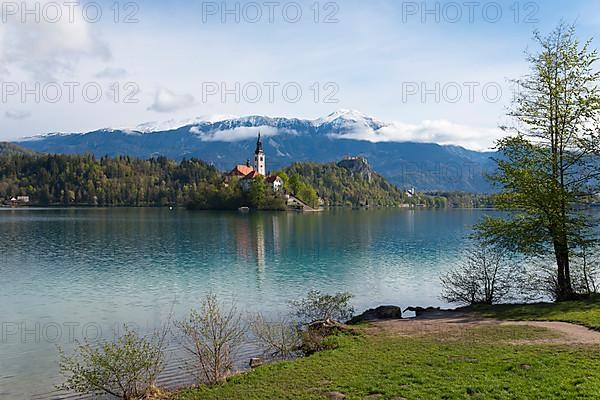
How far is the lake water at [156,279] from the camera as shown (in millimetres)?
24016

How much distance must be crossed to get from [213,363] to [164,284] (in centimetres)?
2167

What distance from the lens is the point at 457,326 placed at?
2166 cm

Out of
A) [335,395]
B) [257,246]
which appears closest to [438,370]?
[335,395]

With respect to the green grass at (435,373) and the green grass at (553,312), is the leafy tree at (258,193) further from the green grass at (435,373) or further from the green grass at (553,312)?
the green grass at (435,373)

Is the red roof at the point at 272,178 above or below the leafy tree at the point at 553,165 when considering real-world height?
above

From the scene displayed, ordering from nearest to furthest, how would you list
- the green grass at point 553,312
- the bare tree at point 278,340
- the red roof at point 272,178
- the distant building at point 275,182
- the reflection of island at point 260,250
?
the bare tree at point 278,340, the green grass at point 553,312, the reflection of island at point 260,250, the distant building at point 275,182, the red roof at point 272,178

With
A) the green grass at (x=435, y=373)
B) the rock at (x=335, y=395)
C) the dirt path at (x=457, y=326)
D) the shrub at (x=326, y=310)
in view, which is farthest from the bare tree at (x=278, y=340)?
the rock at (x=335, y=395)

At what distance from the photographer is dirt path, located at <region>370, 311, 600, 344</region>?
57.8 ft

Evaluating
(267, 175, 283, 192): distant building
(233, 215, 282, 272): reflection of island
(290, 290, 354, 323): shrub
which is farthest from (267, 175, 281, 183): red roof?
(290, 290, 354, 323): shrub

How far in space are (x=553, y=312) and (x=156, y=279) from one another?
28.4 meters

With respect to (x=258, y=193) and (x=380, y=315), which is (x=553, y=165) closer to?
(x=380, y=315)

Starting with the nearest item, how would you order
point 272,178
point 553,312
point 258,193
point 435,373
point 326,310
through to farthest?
point 435,373 < point 553,312 < point 326,310 < point 258,193 < point 272,178

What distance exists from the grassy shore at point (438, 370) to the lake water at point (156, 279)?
494 cm

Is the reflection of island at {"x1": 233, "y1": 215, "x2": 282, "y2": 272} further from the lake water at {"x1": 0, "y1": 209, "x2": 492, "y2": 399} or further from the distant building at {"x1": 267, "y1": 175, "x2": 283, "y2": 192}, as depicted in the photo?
the distant building at {"x1": 267, "y1": 175, "x2": 283, "y2": 192}
